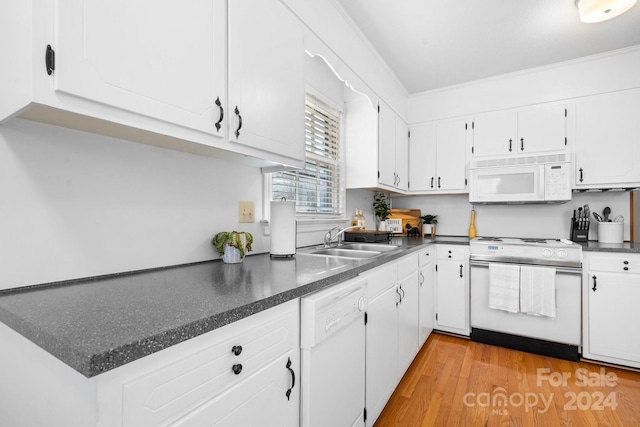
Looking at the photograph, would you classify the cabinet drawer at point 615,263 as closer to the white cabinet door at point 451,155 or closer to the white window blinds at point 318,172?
the white cabinet door at point 451,155

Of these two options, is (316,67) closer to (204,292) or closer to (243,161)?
(243,161)

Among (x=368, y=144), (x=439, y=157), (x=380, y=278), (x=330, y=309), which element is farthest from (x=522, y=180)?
(x=330, y=309)

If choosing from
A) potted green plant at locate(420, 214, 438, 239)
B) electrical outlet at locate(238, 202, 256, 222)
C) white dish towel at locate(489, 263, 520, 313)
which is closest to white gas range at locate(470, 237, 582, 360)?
white dish towel at locate(489, 263, 520, 313)

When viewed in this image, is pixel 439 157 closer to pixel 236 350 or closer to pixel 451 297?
pixel 451 297

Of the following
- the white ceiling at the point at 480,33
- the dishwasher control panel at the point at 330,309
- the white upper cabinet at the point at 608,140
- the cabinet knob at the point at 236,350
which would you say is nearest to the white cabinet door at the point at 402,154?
the white ceiling at the point at 480,33

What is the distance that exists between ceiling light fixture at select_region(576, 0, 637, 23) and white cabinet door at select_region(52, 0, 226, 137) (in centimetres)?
226

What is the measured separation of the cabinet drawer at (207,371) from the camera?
620mm

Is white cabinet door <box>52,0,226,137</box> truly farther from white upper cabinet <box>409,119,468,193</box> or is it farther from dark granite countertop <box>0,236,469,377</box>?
white upper cabinet <box>409,119,468,193</box>

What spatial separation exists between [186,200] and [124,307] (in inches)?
27.5

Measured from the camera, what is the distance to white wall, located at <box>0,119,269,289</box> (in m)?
0.94

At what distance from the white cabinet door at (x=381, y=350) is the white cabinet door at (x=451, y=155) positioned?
1818 mm

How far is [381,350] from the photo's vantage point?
1.75m

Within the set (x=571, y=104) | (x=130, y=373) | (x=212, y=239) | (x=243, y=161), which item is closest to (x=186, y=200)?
(x=212, y=239)

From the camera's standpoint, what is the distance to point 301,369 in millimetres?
1116
